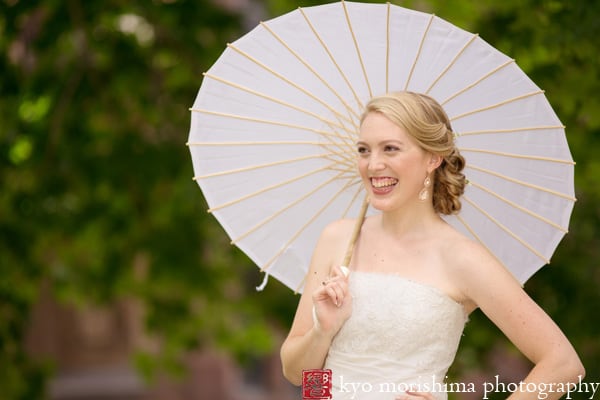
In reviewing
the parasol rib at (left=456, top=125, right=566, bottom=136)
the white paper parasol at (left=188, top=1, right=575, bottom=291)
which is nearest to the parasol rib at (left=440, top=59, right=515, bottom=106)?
the white paper parasol at (left=188, top=1, right=575, bottom=291)

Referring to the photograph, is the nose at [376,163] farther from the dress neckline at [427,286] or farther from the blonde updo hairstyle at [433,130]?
the dress neckline at [427,286]

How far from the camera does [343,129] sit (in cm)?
335

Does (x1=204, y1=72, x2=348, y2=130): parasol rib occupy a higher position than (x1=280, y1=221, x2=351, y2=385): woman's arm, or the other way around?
(x1=204, y1=72, x2=348, y2=130): parasol rib

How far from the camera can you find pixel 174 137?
777 centimetres

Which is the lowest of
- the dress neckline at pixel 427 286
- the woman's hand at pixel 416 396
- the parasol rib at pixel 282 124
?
the woman's hand at pixel 416 396

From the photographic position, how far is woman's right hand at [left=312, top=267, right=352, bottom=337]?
2928 mm

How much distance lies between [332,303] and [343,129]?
67 cm

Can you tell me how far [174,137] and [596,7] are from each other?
3918mm

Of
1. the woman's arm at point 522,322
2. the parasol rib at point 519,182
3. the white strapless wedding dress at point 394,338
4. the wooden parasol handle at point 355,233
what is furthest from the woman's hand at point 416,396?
the parasol rib at point 519,182

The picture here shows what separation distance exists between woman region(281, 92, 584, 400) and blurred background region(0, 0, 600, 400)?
343 cm

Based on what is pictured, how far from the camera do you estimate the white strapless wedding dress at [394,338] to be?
2.97 m

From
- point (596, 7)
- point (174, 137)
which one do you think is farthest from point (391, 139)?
point (174, 137)

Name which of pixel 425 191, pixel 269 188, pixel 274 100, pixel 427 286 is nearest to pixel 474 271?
pixel 427 286

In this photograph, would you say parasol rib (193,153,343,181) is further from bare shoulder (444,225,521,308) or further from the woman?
bare shoulder (444,225,521,308)
